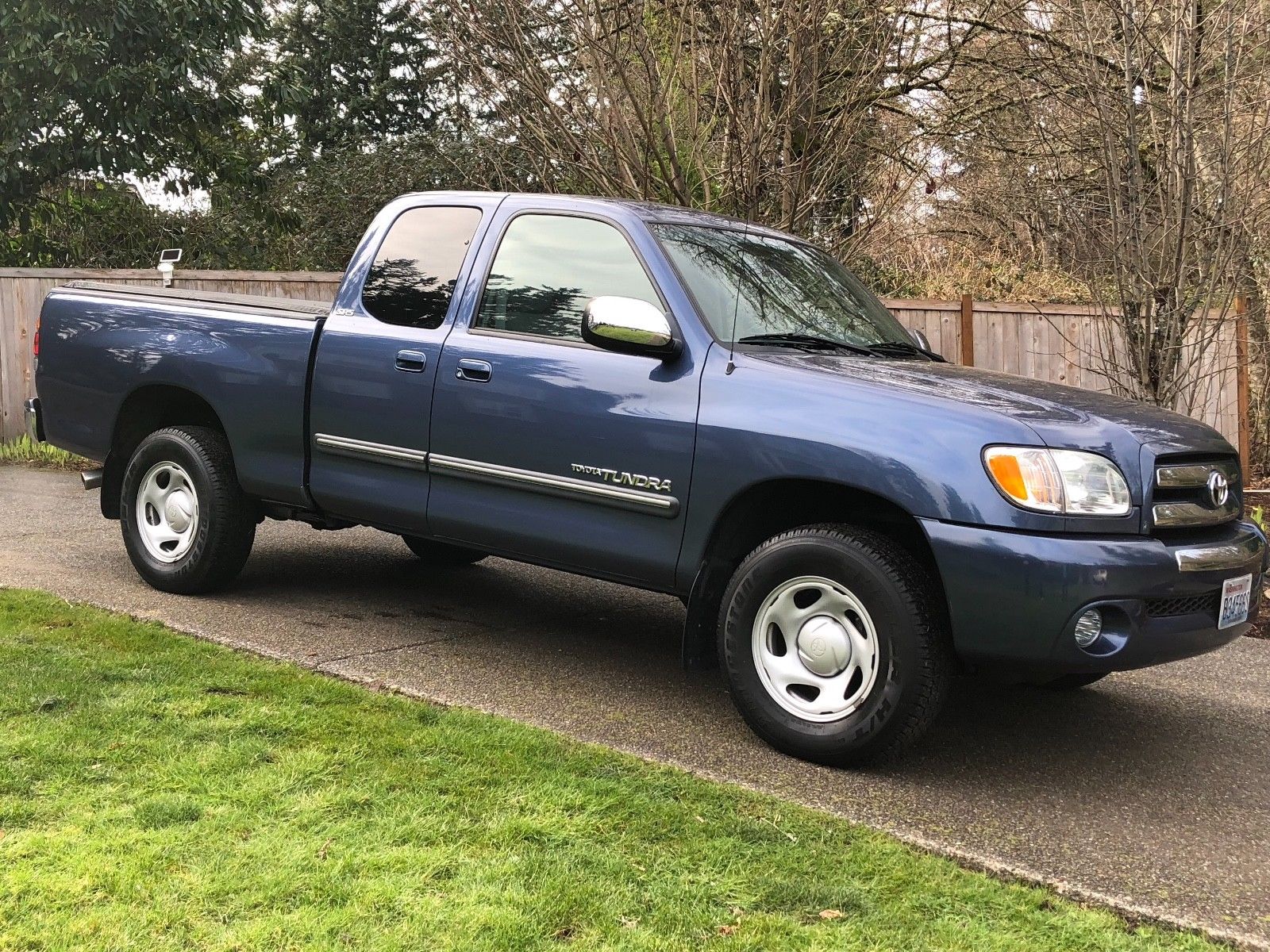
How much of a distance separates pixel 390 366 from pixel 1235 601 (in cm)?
344

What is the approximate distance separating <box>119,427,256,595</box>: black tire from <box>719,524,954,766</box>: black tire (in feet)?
9.33

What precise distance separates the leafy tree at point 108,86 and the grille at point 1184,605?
1140 centimetres

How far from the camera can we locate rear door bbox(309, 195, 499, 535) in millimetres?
5281

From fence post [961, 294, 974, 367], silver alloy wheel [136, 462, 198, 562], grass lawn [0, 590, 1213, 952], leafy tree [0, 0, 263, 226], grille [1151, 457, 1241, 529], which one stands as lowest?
grass lawn [0, 590, 1213, 952]

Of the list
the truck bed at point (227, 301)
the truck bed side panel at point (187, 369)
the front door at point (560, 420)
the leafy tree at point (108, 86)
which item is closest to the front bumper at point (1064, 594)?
the front door at point (560, 420)

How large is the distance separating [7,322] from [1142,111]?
9.93 metres

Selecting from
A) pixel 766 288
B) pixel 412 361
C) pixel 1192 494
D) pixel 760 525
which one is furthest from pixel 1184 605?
pixel 412 361

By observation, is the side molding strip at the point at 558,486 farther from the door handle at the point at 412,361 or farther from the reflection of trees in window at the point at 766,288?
the reflection of trees in window at the point at 766,288

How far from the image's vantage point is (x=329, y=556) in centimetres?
757

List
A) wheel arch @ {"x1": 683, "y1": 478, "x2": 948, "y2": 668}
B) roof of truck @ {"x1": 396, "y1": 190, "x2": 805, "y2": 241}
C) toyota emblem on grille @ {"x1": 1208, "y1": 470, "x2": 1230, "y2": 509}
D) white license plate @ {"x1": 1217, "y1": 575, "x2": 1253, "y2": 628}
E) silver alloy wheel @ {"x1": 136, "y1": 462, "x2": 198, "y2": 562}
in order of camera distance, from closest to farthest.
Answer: white license plate @ {"x1": 1217, "y1": 575, "x2": 1253, "y2": 628} < toyota emblem on grille @ {"x1": 1208, "y1": 470, "x2": 1230, "y2": 509} < wheel arch @ {"x1": 683, "y1": 478, "x2": 948, "y2": 668} < roof of truck @ {"x1": 396, "y1": 190, "x2": 805, "y2": 241} < silver alloy wheel @ {"x1": 136, "y1": 462, "x2": 198, "y2": 562}

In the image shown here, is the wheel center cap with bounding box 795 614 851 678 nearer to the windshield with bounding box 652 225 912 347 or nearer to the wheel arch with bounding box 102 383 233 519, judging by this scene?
the windshield with bounding box 652 225 912 347

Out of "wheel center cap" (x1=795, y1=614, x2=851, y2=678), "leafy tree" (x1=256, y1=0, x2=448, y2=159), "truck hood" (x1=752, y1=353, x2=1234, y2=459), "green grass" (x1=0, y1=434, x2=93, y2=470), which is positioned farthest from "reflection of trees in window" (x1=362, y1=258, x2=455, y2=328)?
"leafy tree" (x1=256, y1=0, x2=448, y2=159)

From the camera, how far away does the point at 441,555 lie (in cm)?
735

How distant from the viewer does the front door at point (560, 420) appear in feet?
15.0
